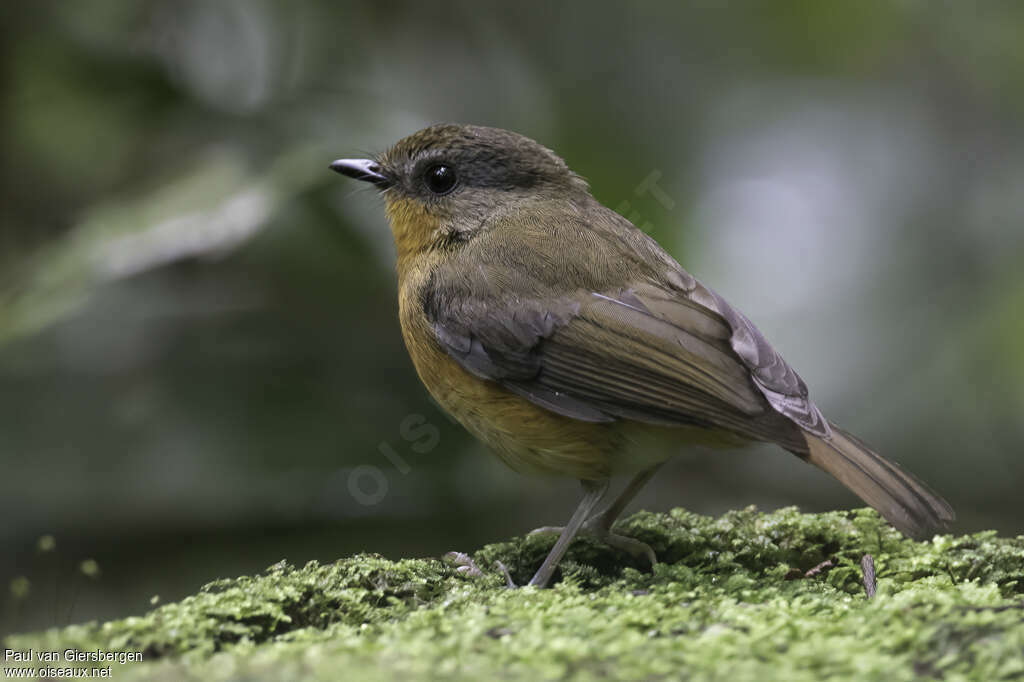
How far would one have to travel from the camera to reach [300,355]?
4707 mm

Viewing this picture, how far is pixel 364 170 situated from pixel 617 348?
1446 millimetres

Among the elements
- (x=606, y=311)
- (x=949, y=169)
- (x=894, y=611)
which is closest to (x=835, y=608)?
(x=894, y=611)

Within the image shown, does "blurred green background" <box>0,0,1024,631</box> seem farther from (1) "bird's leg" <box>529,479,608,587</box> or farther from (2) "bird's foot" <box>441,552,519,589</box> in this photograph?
(1) "bird's leg" <box>529,479,608,587</box>

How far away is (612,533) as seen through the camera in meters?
3.16

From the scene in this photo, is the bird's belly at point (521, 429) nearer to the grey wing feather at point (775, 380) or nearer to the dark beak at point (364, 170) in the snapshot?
the grey wing feather at point (775, 380)

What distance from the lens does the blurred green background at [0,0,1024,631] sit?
454cm

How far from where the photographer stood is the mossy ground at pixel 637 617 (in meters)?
1.73

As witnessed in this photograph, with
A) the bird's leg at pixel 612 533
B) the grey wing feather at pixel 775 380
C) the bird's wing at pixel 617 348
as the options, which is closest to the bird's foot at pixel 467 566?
the bird's leg at pixel 612 533

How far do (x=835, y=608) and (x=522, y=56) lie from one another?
3.95 m

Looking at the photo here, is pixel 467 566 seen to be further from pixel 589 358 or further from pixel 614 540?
pixel 589 358

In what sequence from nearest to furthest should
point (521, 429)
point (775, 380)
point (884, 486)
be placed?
point (884, 486), point (775, 380), point (521, 429)

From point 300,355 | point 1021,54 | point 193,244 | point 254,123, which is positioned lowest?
point 300,355

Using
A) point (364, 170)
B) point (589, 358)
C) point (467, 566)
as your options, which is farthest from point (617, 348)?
point (364, 170)

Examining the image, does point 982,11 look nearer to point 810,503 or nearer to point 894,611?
point 810,503
